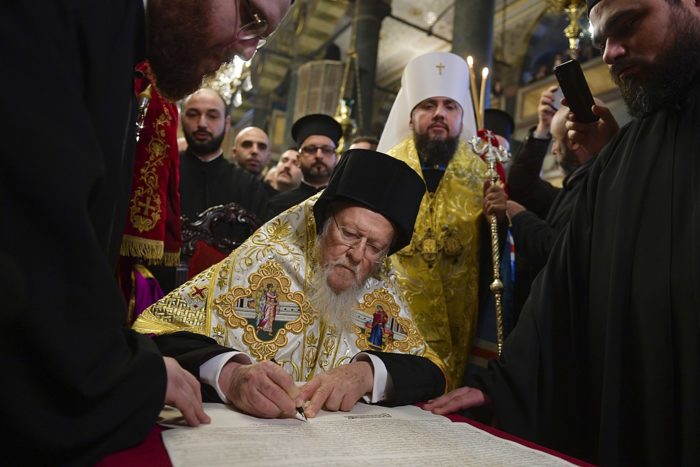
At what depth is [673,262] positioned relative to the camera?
1.82 m

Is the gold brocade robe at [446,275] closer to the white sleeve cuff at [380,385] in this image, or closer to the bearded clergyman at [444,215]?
the bearded clergyman at [444,215]

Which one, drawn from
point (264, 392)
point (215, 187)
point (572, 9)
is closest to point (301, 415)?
point (264, 392)

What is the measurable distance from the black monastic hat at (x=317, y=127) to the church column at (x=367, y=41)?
6963 mm

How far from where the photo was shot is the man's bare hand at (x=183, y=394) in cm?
123

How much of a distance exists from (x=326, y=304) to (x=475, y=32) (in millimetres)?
6433

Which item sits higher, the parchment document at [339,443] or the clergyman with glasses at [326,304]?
the clergyman with glasses at [326,304]

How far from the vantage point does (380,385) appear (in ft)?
6.13

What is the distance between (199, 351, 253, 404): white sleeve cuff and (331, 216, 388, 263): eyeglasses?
0.75 m

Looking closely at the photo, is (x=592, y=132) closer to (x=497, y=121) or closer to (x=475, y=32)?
(x=497, y=121)

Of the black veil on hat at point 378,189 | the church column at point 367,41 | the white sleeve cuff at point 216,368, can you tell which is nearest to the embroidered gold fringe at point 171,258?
the black veil on hat at point 378,189

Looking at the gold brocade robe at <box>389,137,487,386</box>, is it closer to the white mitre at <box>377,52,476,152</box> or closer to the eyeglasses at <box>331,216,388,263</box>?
the white mitre at <box>377,52,476,152</box>

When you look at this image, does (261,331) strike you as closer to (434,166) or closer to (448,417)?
(448,417)

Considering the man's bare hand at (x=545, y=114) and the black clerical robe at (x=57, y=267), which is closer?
the black clerical robe at (x=57, y=267)

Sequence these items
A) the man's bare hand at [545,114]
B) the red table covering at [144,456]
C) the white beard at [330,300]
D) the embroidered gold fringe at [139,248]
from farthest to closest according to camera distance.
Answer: the man's bare hand at [545,114] → the embroidered gold fringe at [139,248] → the white beard at [330,300] → the red table covering at [144,456]
